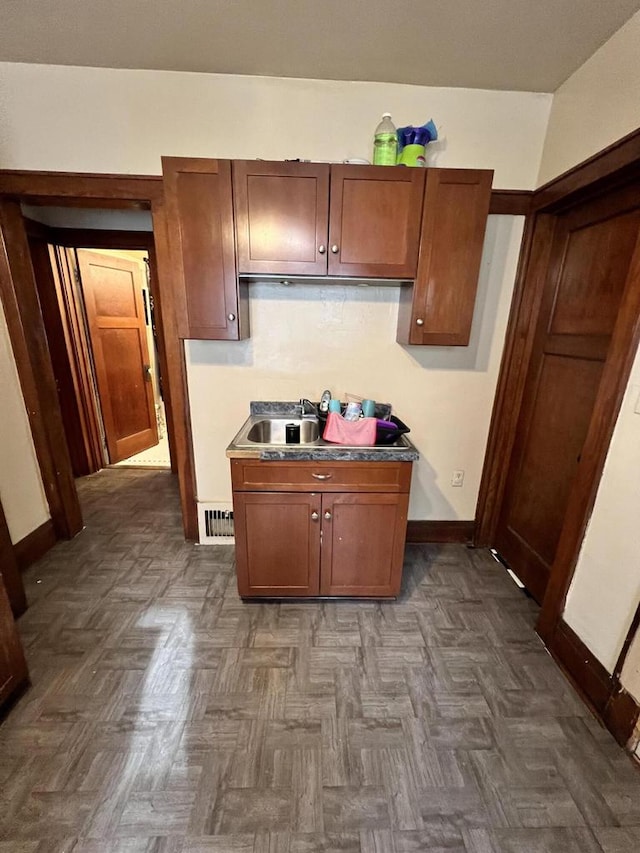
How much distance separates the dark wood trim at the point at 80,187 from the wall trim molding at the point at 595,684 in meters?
3.02

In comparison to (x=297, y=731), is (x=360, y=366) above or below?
above

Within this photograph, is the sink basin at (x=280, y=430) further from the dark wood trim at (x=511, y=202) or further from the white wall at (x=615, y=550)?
the dark wood trim at (x=511, y=202)

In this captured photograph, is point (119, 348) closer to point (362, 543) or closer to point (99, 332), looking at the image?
point (99, 332)

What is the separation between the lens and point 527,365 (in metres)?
2.13

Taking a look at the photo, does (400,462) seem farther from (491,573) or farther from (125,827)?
(125,827)

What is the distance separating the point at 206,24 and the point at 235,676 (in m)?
2.79

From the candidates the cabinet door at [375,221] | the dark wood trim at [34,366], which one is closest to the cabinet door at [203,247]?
the cabinet door at [375,221]

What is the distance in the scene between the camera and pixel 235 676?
155 cm

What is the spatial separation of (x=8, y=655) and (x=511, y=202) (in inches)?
126

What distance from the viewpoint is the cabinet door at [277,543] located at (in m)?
1.76

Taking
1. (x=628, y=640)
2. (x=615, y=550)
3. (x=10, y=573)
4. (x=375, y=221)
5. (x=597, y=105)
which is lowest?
(x=10, y=573)

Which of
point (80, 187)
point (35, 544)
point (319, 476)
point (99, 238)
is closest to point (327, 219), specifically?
point (319, 476)

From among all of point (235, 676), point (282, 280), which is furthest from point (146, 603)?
point (282, 280)

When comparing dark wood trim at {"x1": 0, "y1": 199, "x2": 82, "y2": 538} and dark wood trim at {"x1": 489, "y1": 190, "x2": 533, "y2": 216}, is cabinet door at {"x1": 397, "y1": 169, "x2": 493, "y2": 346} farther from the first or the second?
dark wood trim at {"x1": 0, "y1": 199, "x2": 82, "y2": 538}
